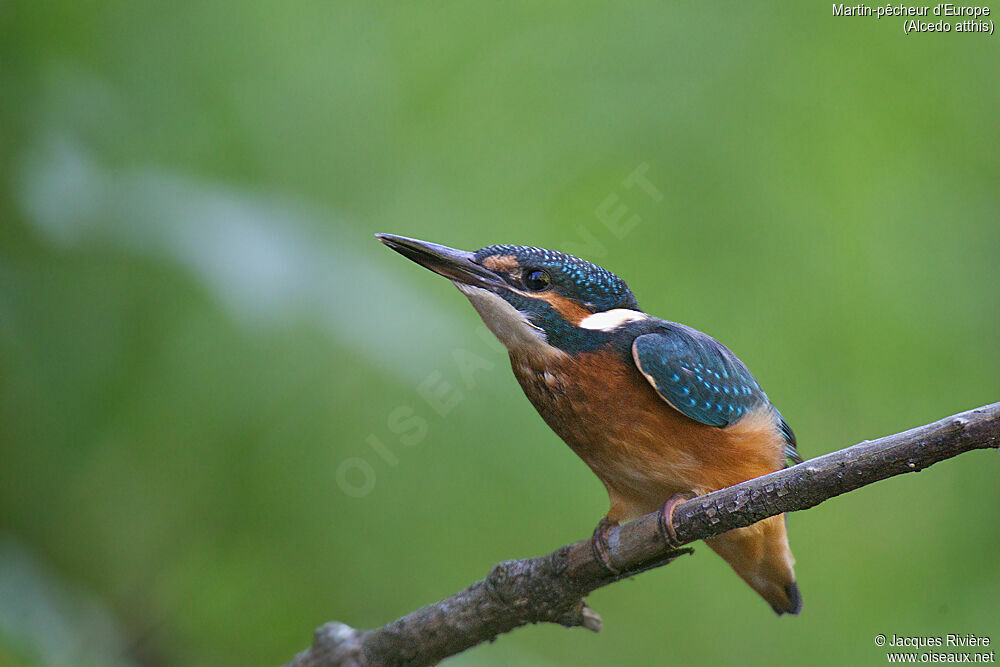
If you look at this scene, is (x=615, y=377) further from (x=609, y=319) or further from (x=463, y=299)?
(x=463, y=299)

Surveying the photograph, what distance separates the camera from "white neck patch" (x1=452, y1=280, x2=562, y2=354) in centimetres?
211

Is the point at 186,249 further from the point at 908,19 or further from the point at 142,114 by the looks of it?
the point at 908,19

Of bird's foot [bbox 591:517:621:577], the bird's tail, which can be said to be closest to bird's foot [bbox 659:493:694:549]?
bird's foot [bbox 591:517:621:577]

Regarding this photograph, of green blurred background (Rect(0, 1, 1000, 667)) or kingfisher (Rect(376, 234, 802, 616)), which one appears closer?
kingfisher (Rect(376, 234, 802, 616))

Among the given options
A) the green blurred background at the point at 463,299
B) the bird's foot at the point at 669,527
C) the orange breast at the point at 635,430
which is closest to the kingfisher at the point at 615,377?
the orange breast at the point at 635,430

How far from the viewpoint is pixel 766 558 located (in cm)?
240

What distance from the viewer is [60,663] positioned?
2.17 meters

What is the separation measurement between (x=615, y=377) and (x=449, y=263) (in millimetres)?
497

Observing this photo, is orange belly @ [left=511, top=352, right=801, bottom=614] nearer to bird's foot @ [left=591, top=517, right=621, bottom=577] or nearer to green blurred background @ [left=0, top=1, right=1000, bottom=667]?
bird's foot @ [left=591, top=517, right=621, bottom=577]

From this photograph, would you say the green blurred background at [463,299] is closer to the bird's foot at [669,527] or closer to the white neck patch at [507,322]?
the white neck patch at [507,322]

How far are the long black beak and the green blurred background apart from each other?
721mm

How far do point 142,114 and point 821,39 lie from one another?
308 cm

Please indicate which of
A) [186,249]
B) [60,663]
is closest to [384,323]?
[186,249]

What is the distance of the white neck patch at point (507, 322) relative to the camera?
6.93 ft
